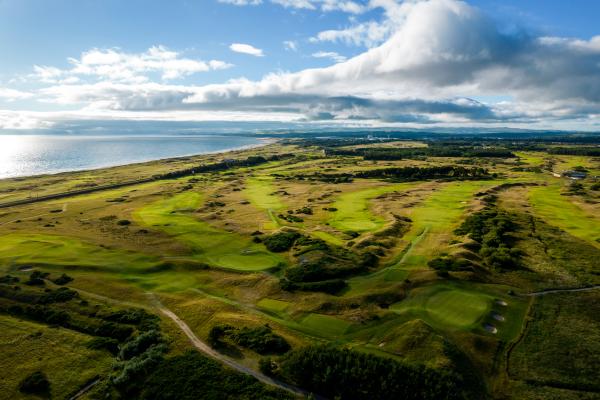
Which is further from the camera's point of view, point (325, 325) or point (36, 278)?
point (36, 278)

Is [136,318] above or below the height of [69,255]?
above

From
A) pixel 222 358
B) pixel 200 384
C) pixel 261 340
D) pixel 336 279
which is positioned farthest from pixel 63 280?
pixel 336 279

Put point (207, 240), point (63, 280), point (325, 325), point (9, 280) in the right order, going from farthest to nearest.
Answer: point (207, 240)
point (63, 280)
point (9, 280)
point (325, 325)

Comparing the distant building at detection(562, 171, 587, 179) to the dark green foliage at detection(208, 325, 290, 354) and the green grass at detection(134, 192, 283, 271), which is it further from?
the dark green foliage at detection(208, 325, 290, 354)

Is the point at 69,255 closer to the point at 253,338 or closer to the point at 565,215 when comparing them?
the point at 253,338

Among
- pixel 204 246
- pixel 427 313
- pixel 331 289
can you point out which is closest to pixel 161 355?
pixel 331 289

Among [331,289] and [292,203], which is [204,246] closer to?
[331,289]
